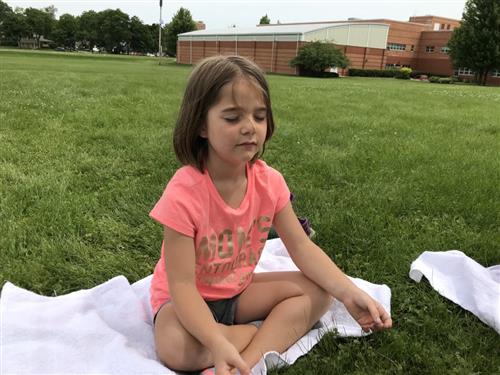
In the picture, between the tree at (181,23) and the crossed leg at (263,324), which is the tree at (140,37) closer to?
the tree at (181,23)

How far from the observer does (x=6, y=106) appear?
23.3 ft

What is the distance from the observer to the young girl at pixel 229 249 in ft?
6.25

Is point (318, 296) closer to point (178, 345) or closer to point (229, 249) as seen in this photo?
point (229, 249)

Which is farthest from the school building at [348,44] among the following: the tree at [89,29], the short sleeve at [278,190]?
the short sleeve at [278,190]

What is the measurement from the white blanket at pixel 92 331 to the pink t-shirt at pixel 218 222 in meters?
0.24

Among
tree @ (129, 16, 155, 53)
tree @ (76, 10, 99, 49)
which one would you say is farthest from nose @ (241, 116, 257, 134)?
tree @ (76, 10, 99, 49)

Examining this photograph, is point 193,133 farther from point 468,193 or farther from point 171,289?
point 468,193

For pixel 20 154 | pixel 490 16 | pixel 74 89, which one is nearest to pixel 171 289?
pixel 20 154

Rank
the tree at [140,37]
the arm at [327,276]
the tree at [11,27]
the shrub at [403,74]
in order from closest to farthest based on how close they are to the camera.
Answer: the arm at [327,276] → the shrub at [403,74] → the tree at [11,27] → the tree at [140,37]

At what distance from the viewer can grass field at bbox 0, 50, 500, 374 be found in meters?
2.25

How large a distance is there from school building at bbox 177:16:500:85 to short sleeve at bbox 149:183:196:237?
Answer: 44115 millimetres

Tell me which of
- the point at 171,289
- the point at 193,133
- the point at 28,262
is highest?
the point at 193,133

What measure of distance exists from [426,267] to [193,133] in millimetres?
1704

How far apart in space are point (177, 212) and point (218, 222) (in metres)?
0.23
